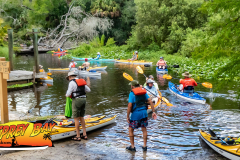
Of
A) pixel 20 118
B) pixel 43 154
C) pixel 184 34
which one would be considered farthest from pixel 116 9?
pixel 43 154

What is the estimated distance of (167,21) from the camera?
28.1 m

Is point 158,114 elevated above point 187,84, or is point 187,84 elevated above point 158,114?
point 187,84

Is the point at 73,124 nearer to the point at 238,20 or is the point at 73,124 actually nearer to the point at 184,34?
the point at 238,20

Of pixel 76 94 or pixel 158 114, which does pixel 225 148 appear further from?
pixel 158 114

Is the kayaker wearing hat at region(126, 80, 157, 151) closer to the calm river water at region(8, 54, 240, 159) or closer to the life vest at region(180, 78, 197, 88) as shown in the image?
the calm river water at region(8, 54, 240, 159)

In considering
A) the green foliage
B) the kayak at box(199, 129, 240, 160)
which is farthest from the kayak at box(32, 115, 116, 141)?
the green foliage

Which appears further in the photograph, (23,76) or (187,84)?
(23,76)

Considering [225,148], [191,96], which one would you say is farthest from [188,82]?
[225,148]

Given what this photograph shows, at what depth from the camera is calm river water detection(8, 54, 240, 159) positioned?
595 cm

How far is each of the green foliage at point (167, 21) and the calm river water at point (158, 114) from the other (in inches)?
536

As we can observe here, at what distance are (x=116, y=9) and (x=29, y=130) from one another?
3546 centimetres

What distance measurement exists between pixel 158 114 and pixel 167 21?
69.2 feet

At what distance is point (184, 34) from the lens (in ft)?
87.0

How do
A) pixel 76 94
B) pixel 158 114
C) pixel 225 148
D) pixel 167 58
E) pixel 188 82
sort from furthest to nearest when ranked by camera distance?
pixel 167 58
pixel 188 82
pixel 158 114
pixel 76 94
pixel 225 148
